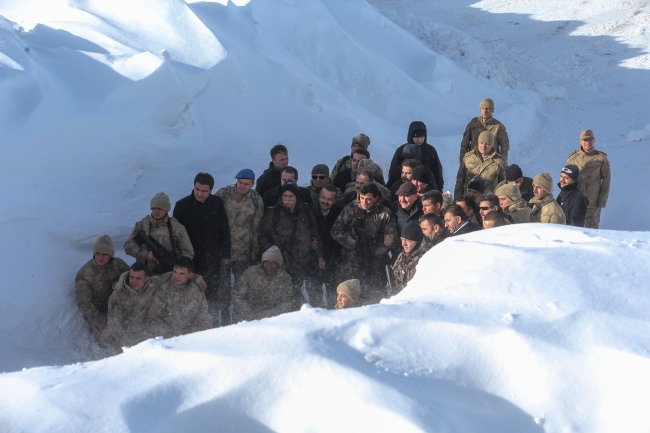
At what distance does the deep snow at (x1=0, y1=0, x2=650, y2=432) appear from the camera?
113 inches

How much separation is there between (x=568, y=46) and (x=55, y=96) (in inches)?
521

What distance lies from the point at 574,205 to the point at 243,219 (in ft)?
10.2

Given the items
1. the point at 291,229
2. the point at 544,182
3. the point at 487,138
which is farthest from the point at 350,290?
the point at 487,138

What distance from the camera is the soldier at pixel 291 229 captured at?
6062 millimetres

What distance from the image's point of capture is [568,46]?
16812 millimetres

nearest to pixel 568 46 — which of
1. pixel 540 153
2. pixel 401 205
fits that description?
pixel 540 153

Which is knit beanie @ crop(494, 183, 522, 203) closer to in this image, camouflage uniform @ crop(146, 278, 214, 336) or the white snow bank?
the white snow bank

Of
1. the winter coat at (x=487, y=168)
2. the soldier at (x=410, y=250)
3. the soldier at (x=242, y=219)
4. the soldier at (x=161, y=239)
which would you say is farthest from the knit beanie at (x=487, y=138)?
the soldier at (x=161, y=239)

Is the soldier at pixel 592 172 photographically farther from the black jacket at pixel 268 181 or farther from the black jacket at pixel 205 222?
the black jacket at pixel 205 222

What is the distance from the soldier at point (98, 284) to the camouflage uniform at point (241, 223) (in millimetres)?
930

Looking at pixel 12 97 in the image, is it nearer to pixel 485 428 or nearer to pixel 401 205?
pixel 401 205

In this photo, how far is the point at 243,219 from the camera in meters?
6.08

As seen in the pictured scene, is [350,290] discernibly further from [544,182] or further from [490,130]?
[490,130]

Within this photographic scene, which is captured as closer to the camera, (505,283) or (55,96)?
(505,283)
